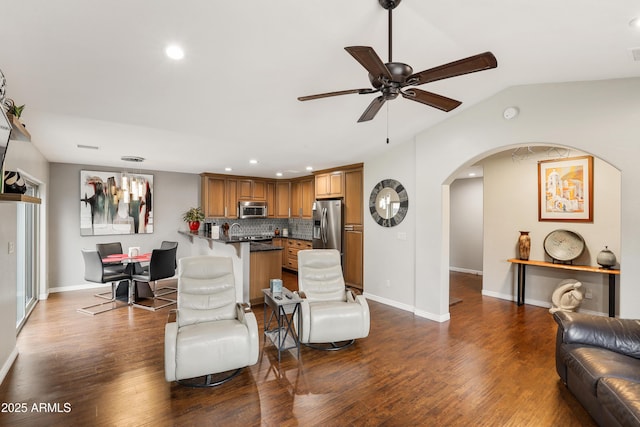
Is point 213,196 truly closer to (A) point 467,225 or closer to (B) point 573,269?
(A) point 467,225

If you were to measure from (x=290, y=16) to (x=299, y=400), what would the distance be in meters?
2.96

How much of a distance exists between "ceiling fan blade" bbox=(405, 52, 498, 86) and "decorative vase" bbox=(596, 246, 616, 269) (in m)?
4.10

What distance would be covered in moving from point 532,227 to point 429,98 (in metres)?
4.14

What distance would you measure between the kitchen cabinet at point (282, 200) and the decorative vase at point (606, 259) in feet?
20.5

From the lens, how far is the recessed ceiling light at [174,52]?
232 centimetres

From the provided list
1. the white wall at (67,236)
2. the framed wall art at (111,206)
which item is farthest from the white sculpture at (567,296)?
the white wall at (67,236)

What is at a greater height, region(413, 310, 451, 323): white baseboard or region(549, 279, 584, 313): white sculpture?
region(549, 279, 584, 313): white sculpture

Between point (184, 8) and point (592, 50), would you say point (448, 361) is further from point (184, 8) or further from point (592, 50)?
point (184, 8)

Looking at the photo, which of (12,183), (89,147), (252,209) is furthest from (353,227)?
(12,183)

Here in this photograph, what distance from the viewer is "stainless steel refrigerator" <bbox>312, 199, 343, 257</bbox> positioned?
19.6 feet

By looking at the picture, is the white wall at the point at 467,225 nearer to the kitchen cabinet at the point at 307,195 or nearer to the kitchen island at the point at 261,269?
the kitchen cabinet at the point at 307,195

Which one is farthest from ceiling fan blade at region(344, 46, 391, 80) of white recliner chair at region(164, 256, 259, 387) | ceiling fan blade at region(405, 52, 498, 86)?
white recliner chair at region(164, 256, 259, 387)

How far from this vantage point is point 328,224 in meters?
6.14

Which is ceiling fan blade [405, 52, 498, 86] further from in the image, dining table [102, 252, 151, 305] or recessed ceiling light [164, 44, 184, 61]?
dining table [102, 252, 151, 305]
